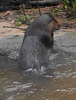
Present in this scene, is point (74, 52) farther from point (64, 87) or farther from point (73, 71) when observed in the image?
point (64, 87)

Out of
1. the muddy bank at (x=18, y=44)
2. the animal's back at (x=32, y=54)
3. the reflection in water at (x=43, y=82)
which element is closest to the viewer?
the reflection in water at (x=43, y=82)

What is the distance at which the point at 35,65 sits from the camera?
3971 millimetres

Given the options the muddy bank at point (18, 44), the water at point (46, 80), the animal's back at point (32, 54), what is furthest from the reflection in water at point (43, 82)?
the muddy bank at point (18, 44)

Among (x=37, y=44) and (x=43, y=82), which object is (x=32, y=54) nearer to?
(x=37, y=44)

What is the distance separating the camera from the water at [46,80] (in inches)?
117

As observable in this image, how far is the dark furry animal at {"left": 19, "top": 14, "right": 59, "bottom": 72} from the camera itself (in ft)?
13.2

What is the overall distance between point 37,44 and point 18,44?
3.88ft

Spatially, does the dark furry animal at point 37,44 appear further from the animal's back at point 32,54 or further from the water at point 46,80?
the water at point 46,80

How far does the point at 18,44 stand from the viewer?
5266 millimetres

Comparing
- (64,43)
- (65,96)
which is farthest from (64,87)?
(64,43)

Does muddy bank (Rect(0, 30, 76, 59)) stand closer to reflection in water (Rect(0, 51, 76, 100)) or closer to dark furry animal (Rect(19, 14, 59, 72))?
reflection in water (Rect(0, 51, 76, 100))

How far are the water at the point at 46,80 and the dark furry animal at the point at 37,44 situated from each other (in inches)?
7.7

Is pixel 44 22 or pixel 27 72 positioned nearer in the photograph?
pixel 27 72

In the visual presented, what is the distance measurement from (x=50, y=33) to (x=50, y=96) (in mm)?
1957
